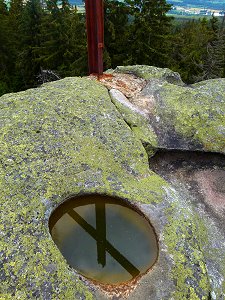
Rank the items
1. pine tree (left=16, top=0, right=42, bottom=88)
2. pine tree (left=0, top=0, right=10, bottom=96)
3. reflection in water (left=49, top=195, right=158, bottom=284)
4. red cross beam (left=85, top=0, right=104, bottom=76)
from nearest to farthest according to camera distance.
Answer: reflection in water (left=49, top=195, right=158, bottom=284)
red cross beam (left=85, top=0, right=104, bottom=76)
pine tree (left=16, top=0, right=42, bottom=88)
pine tree (left=0, top=0, right=10, bottom=96)

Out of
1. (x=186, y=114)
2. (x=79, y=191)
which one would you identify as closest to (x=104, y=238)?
(x=79, y=191)

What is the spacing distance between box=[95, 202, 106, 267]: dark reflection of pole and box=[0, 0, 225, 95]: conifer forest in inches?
558

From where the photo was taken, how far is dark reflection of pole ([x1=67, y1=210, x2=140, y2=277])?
529cm

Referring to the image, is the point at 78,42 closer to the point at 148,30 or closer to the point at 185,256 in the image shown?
the point at 148,30

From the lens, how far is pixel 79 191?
20.4ft

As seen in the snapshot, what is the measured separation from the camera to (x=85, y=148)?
718 cm

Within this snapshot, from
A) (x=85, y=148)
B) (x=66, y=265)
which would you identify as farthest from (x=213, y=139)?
(x=66, y=265)

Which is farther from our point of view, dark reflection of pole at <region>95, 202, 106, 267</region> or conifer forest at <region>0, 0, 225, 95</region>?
conifer forest at <region>0, 0, 225, 95</region>

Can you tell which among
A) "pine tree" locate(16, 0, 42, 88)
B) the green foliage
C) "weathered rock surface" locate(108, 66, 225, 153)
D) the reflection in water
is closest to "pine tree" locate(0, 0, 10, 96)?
"pine tree" locate(16, 0, 42, 88)

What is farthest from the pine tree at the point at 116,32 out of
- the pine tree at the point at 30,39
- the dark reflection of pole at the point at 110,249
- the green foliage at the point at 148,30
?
the dark reflection of pole at the point at 110,249

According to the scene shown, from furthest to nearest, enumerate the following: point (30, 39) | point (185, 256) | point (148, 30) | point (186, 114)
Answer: point (30, 39), point (148, 30), point (186, 114), point (185, 256)

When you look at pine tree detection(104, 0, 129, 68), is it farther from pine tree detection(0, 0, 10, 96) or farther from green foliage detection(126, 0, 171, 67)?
pine tree detection(0, 0, 10, 96)

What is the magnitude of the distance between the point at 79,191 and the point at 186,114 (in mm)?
4244

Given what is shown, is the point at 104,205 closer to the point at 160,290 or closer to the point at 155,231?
the point at 155,231
